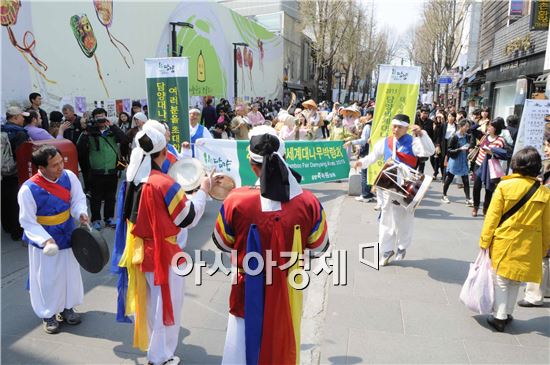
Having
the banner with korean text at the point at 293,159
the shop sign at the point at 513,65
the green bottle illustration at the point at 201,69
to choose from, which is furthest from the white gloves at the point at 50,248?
the shop sign at the point at 513,65

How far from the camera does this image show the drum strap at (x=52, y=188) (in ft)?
12.1

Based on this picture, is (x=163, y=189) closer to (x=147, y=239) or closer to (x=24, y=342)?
(x=147, y=239)

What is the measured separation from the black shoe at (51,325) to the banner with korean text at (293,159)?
3.43 metres

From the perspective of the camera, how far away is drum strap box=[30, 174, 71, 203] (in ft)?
12.1

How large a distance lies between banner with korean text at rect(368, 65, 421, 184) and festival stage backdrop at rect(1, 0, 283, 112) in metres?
7.22

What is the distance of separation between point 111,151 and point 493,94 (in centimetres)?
1933

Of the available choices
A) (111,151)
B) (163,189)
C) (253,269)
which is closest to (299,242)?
(253,269)

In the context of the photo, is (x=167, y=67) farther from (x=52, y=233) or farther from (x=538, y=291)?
(x=538, y=291)

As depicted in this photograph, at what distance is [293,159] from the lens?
27.4ft

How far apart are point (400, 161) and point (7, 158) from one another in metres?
5.44

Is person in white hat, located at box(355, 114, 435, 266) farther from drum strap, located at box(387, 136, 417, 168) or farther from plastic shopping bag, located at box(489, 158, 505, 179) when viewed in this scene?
plastic shopping bag, located at box(489, 158, 505, 179)

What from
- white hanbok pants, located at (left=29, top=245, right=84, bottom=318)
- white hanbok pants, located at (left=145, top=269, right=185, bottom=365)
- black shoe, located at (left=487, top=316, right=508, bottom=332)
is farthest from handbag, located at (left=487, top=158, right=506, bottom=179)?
white hanbok pants, located at (left=29, top=245, right=84, bottom=318)

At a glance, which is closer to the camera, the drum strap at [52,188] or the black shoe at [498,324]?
the drum strap at [52,188]

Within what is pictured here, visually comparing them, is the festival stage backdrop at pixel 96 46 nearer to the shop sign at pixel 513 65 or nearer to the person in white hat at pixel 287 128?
the person in white hat at pixel 287 128
